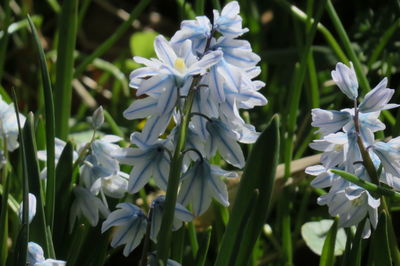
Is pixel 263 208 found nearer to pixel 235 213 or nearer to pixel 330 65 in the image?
pixel 235 213

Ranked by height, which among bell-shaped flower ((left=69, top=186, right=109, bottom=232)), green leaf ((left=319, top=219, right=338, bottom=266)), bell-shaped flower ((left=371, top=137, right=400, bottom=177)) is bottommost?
green leaf ((left=319, top=219, right=338, bottom=266))

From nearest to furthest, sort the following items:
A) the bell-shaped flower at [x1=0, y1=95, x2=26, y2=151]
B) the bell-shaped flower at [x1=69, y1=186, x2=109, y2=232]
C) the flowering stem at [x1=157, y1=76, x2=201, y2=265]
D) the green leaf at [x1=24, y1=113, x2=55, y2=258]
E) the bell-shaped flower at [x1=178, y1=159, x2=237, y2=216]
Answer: the flowering stem at [x1=157, y1=76, x2=201, y2=265] < the bell-shaped flower at [x1=178, y1=159, x2=237, y2=216] < the green leaf at [x1=24, y1=113, x2=55, y2=258] < the bell-shaped flower at [x1=69, y1=186, x2=109, y2=232] < the bell-shaped flower at [x1=0, y1=95, x2=26, y2=151]

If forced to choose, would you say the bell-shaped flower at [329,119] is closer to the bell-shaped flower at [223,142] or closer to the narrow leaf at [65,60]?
the bell-shaped flower at [223,142]

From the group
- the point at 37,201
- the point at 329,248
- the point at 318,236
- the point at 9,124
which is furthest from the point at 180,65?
the point at 318,236

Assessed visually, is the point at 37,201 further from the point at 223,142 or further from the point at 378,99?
the point at 378,99

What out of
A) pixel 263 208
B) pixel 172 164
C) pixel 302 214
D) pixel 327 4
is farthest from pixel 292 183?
pixel 172 164

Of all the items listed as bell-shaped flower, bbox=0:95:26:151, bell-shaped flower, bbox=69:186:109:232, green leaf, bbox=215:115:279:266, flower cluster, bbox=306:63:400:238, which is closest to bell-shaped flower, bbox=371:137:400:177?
flower cluster, bbox=306:63:400:238

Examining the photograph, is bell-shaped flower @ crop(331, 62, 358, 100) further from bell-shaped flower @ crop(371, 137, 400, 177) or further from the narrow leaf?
the narrow leaf
